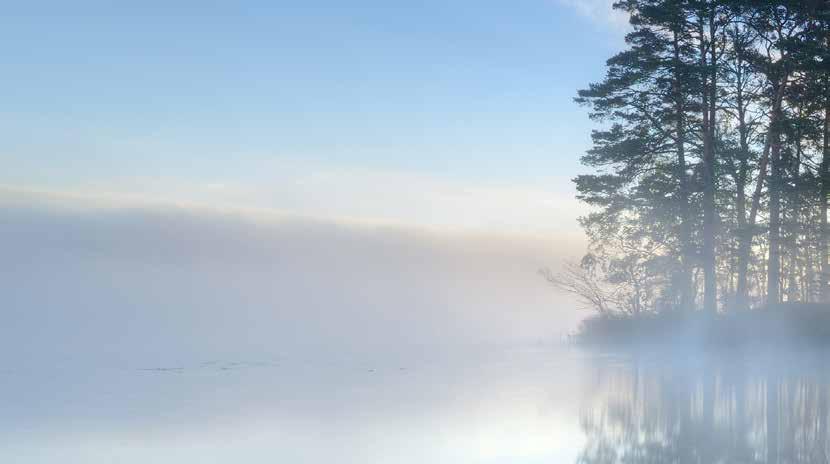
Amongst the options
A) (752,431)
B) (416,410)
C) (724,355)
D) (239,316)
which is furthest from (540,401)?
(239,316)

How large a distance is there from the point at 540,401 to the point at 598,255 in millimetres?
17581

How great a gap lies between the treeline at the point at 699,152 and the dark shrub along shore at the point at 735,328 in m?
0.93

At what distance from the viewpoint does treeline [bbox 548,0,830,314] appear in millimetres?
26766

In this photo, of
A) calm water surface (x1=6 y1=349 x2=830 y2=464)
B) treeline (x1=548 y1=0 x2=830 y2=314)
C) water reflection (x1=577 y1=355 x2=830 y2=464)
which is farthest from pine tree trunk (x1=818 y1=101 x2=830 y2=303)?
water reflection (x1=577 y1=355 x2=830 y2=464)

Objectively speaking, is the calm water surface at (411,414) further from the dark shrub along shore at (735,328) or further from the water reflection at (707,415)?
the dark shrub along shore at (735,328)

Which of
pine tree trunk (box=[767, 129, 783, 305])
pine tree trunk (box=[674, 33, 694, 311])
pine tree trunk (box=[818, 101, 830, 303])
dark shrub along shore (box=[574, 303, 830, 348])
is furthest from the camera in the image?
pine tree trunk (box=[674, 33, 694, 311])

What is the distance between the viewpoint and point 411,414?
1148 cm

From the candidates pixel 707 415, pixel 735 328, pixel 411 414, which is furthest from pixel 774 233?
pixel 411 414

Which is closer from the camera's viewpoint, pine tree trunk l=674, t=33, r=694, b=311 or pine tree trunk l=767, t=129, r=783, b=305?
pine tree trunk l=767, t=129, r=783, b=305

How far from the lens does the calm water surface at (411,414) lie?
340 inches

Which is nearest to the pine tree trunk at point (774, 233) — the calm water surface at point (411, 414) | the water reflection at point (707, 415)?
the calm water surface at point (411, 414)

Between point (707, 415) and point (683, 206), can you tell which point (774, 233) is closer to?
point (683, 206)

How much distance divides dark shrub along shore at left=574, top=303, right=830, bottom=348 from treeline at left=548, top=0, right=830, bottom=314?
925 millimetres

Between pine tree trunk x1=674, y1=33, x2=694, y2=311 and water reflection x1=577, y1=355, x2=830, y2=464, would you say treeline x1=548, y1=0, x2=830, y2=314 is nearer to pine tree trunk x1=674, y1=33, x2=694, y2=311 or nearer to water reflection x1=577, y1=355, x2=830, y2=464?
pine tree trunk x1=674, y1=33, x2=694, y2=311
